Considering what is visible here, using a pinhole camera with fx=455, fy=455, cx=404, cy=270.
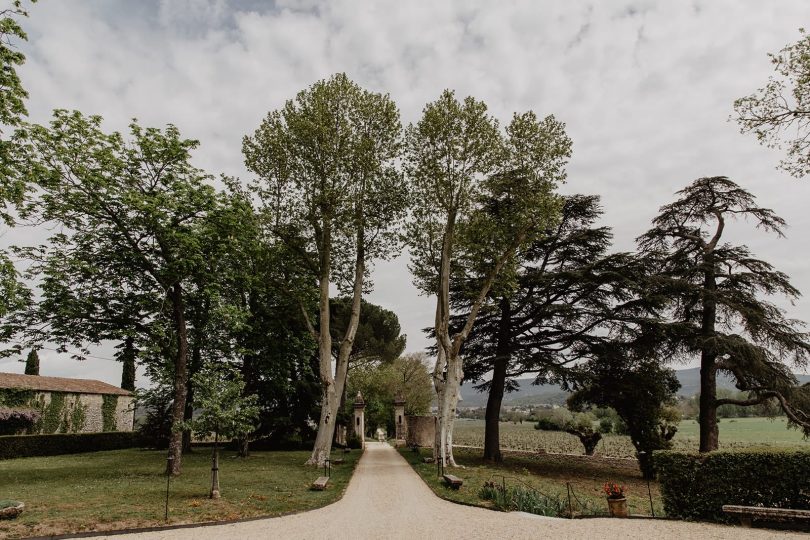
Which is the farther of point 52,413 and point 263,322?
point 52,413

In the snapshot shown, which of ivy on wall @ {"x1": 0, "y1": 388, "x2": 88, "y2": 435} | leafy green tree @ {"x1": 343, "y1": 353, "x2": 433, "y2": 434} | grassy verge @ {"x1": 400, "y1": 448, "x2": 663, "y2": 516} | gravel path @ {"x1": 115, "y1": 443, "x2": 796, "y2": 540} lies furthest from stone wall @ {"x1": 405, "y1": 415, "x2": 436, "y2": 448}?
ivy on wall @ {"x1": 0, "y1": 388, "x2": 88, "y2": 435}

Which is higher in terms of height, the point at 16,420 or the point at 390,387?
the point at 390,387

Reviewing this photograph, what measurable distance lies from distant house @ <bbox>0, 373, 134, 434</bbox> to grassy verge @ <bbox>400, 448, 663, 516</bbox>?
2335 cm

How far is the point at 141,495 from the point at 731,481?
43.4ft

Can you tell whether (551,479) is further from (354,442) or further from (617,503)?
(354,442)

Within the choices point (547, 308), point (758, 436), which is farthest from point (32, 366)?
point (758, 436)

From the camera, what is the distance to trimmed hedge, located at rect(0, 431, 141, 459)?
2334 cm

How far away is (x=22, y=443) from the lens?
78.3ft

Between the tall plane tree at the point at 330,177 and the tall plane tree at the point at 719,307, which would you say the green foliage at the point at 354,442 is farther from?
the tall plane tree at the point at 719,307

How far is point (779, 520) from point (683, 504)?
154 cm

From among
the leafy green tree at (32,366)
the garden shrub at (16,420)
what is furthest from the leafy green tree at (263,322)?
the leafy green tree at (32,366)

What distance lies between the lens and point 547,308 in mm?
20281

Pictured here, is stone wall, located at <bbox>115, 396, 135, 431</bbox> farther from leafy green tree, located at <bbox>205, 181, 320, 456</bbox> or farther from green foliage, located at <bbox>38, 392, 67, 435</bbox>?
leafy green tree, located at <bbox>205, 181, 320, 456</bbox>

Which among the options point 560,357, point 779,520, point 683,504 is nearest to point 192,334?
point 560,357
